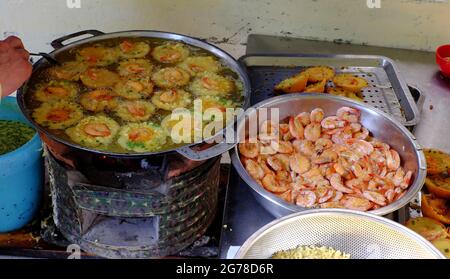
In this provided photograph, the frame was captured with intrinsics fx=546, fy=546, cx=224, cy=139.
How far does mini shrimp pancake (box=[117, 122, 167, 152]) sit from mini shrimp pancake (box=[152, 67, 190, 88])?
0.99 feet

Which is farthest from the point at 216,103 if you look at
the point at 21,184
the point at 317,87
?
the point at 21,184

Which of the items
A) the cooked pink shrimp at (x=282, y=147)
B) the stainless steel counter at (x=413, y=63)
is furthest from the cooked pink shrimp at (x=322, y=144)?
the stainless steel counter at (x=413, y=63)

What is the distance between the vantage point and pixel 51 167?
7.48 ft

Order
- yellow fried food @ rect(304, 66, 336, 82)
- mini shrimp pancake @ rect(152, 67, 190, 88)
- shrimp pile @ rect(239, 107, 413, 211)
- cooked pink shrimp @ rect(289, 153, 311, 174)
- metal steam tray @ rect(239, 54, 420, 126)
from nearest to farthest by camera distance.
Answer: shrimp pile @ rect(239, 107, 413, 211), cooked pink shrimp @ rect(289, 153, 311, 174), mini shrimp pancake @ rect(152, 67, 190, 88), metal steam tray @ rect(239, 54, 420, 126), yellow fried food @ rect(304, 66, 336, 82)

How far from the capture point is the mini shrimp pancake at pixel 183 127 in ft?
7.15

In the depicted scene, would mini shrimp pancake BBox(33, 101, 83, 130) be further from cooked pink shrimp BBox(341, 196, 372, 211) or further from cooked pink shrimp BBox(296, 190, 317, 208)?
cooked pink shrimp BBox(341, 196, 372, 211)

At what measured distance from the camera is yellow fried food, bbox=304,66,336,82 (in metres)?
2.93

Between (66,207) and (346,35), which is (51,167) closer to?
(66,207)

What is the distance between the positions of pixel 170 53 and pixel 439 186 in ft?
4.63

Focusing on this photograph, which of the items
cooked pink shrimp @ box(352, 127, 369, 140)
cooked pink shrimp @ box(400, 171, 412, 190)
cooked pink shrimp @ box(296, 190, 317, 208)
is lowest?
cooked pink shrimp @ box(296, 190, 317, 208)

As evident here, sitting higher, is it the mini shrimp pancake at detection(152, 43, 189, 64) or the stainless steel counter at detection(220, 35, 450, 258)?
the mini shrimp pancake at detection(152, 43, 189, 64)

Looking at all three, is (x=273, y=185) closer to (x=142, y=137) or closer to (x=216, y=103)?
(x=216, y=103)

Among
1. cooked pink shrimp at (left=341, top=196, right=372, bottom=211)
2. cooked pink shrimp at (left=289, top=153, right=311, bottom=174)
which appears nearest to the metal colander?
cooked pink shrimp at (left=341, top=196, right=372, bottom=211)
